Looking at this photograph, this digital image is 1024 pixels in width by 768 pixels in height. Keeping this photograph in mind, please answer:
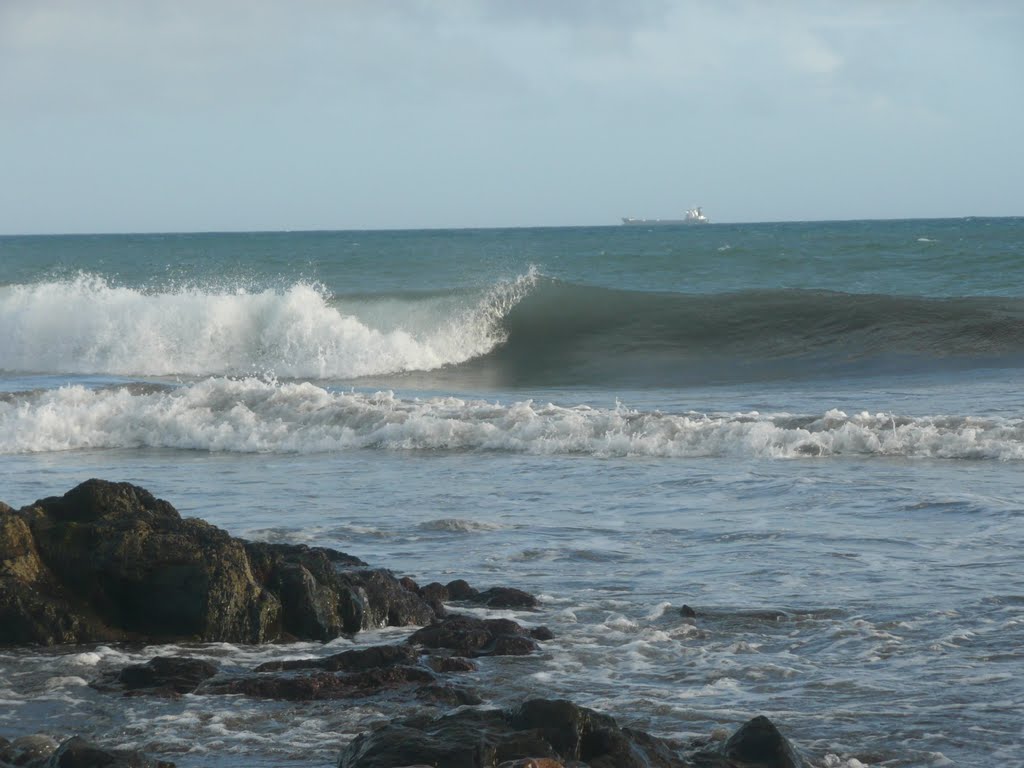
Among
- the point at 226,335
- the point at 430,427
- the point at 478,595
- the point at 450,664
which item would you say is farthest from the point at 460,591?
the point at 226,335

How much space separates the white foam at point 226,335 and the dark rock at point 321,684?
18669 millimetres

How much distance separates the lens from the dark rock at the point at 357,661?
5.88 meters

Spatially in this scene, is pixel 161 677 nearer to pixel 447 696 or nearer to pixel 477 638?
pixel 447 696

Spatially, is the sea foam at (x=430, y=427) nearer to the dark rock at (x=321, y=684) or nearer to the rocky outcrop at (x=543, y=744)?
the dark rock at (x=321, y=684)

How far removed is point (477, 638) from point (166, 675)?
4.63 ft

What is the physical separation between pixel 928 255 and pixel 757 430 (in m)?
35.5

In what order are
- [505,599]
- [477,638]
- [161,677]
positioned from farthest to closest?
1. [505,599]
2. [477,638]
3. [161,677]

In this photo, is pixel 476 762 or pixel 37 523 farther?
pixel 37 523

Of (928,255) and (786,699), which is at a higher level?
(928,255)

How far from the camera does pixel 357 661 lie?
5902mm

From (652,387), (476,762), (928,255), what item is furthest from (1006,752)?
(928,255)

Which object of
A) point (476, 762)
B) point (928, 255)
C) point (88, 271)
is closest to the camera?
point (476, 762)

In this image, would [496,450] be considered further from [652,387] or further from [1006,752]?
[1006,752]

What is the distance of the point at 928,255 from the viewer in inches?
1818
